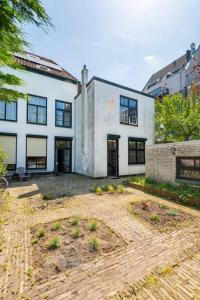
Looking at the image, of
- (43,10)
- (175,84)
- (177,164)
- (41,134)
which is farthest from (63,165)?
(175,84)

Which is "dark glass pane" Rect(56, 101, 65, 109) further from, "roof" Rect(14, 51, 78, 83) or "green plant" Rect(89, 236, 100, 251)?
"green plant" Rect(89, 236, 100, 251)

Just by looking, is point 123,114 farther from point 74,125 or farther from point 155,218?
point 155,218

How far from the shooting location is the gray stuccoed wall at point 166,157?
8820 millimetres

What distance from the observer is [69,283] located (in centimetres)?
299

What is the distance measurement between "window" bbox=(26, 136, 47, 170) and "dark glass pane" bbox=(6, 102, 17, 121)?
6.34 ft

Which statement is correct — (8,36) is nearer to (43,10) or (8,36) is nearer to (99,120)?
(43,10)

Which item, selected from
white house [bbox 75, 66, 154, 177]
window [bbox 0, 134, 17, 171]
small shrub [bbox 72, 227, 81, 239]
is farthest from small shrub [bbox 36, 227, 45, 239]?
window [bbox 0, 134, 17, 171]

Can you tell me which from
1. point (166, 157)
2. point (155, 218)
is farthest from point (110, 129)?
point (155, 218)

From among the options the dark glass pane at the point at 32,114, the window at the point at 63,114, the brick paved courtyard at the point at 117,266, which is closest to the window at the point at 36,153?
the dark glass pane at the point at 32,114

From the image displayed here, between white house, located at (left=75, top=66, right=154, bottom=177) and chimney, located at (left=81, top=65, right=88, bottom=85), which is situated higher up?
chimney, located at (left=81, top=65, right=88, bottom=85)

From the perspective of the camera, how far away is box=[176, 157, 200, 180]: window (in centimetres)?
856

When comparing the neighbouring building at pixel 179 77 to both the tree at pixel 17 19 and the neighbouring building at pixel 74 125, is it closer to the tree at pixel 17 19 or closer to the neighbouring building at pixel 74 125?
the neighbouring building at pixel 74 125

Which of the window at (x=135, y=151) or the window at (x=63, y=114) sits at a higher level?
the window at (x=63, y=114)

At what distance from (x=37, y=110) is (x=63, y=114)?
2.41 metres
